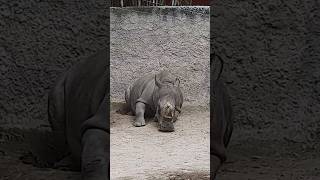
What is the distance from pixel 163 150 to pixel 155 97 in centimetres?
10

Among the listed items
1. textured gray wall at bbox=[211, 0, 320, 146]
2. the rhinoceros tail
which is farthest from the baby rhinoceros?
textured gray wall at bbox=[211, 0, 320, 146]

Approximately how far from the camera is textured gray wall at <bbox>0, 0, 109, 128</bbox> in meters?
2.11

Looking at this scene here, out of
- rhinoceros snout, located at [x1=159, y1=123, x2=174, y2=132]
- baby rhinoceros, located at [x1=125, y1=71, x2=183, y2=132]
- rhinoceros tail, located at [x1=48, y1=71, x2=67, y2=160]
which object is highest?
baby rhinoceros, located at [x1=125, y1=71, x2=183, y2=132]

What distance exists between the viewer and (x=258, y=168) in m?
1.87

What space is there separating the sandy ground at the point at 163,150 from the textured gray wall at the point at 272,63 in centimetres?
85

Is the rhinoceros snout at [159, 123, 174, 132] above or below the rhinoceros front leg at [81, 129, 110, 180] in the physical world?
above

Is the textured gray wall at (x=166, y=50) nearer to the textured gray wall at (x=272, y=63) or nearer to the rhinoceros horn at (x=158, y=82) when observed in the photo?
the rhinoceros horn at (x=158, y=82)

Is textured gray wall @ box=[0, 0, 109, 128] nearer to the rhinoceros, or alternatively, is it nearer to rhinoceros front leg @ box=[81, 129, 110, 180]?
the rhinoceros

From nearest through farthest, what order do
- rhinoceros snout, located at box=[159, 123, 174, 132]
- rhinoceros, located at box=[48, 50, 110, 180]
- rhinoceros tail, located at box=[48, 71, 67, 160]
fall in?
rhinoceros snout, located at box=[159, 123, 174, 132] < rhinoceros, located at box=[48, 50, 110, 180] < rhinoceros tail, located at box=[48, 71, 67, 160]

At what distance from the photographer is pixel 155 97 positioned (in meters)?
1.26

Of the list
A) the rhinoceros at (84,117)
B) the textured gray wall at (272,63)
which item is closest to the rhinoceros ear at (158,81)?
the rhinoceros at (84,117)

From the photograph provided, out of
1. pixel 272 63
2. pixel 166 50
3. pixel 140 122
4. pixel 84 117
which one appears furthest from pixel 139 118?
pixel 272 63

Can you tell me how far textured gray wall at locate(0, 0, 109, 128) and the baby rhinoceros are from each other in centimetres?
85

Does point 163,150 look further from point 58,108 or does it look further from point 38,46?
point 38,46
